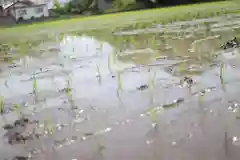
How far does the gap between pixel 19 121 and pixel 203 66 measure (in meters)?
0.67

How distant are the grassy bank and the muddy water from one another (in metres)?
0.05

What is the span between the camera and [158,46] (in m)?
1.33

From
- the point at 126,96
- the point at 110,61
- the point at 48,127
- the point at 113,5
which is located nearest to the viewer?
the point at 48,127

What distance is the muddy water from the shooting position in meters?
0.77

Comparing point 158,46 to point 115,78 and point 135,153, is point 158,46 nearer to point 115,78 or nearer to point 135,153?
point 115,78

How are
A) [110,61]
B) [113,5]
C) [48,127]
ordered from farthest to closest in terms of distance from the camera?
[113,5] → [110,61] → [48,127]

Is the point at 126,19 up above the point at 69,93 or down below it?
above

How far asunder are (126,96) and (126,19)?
2.03 ft

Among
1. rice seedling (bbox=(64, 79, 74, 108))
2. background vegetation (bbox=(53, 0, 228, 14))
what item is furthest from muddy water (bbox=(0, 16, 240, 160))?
background vegetation (bbox=(53, 0, 228, 14))

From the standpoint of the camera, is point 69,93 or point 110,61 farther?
point 110,61

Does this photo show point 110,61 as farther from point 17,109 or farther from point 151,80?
point 17,109

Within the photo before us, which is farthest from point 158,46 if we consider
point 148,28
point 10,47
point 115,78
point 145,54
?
point 10,47

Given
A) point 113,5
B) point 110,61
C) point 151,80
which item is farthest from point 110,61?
point 113,5

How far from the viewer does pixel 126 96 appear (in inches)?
39.4
